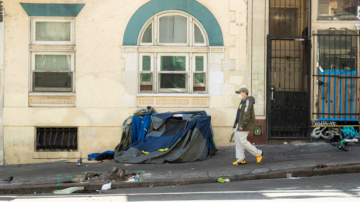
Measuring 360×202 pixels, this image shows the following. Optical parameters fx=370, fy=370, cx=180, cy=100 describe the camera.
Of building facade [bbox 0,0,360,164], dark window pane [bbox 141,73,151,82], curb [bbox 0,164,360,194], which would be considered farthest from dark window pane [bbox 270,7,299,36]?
curb [bbox 0,164,360,194]

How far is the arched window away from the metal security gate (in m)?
1.92

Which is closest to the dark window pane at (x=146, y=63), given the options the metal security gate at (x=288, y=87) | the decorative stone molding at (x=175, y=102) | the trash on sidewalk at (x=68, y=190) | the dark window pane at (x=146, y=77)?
the dark window pane at (x=146, y=77)

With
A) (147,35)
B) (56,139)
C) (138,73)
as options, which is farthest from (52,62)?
(147,35)

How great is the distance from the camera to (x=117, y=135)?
34.6 feet

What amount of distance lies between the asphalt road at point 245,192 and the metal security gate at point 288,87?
3019 millimetres

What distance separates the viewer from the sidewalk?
24.7ft

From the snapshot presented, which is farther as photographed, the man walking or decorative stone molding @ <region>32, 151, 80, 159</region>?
decorative stone molding @ <region>32, 151, 80, 159</region>

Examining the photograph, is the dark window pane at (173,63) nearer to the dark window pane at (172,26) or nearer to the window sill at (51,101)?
the dark window pane at (172,26)

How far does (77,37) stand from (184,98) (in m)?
3.51

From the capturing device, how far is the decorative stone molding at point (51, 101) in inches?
418

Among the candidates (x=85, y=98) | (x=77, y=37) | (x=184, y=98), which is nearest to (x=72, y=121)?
(x=85, y=98)

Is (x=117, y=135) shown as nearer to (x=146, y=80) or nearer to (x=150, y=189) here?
(x=146, y=80)

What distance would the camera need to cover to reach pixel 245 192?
642 cm

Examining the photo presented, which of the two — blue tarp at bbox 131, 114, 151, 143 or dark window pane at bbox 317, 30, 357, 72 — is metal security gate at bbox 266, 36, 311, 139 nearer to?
dark window pane at bbox 317, 30, 357, 72
